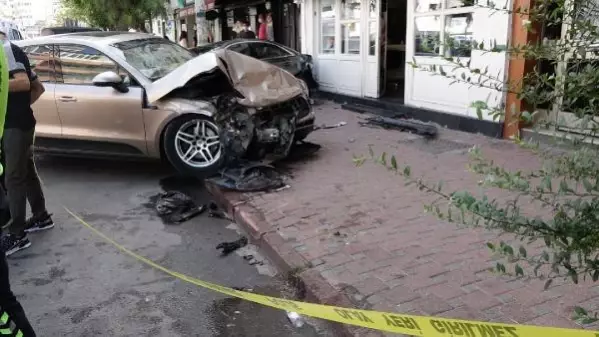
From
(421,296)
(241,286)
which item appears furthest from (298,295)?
(421,296)

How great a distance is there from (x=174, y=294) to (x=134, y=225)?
64.1 inches

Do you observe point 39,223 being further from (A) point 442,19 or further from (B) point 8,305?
(A) point 442,19

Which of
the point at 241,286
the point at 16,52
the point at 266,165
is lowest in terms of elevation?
the point at 241,286

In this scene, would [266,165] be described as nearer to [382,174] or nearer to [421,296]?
[382,174]

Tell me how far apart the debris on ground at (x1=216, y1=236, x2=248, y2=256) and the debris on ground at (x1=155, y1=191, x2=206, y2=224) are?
2.73 feet

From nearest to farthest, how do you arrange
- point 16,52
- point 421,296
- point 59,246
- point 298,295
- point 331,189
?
point 421,296 < point 298,295 < point 16,52 < point 59,246 < point 331,189

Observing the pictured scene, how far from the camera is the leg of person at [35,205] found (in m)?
4.88

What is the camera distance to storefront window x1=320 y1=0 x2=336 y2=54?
11.7 meters

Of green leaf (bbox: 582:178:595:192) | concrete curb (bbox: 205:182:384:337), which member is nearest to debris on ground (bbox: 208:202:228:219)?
concrete curb (bbox: 205:182:384:337)

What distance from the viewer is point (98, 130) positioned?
21.4 ft

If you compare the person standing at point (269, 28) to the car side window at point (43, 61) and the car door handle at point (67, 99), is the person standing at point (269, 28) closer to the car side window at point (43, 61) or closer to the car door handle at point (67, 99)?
the car side window at point (43, 61)

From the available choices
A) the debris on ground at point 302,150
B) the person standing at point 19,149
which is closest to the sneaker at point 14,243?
the person standing at point 19,149

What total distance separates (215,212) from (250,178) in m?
0.61

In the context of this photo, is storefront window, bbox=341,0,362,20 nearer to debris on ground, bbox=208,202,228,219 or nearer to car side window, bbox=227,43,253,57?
car side window, bbox=227,43,253,57
